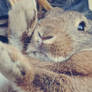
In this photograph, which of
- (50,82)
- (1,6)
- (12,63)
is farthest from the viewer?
(1,6)

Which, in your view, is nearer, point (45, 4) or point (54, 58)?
point (54, 58)

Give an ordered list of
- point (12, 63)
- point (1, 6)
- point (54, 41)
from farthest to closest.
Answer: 1. point (1, 6)
2. point (54, 41)
3. point (12, 63)

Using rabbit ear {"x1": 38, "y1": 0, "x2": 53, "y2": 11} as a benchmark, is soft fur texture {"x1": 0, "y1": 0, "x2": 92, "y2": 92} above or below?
above

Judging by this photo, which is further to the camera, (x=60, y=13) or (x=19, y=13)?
(x=60, y=13)

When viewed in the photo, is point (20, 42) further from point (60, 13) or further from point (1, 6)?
point (1, 6)

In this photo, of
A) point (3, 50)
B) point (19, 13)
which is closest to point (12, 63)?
point (3, 50)

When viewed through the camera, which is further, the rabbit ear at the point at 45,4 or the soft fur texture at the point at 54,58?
the rabbit ear at the point at 45,4

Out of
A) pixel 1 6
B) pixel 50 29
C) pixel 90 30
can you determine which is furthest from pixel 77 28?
pixel 1 6

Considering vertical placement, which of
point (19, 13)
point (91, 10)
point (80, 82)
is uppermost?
point (19, 13)

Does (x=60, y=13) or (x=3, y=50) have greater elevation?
(x=3, y=50)

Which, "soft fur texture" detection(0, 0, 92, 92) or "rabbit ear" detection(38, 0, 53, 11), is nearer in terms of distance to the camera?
"soft fur texture" detection(0, 0, 92, 92)

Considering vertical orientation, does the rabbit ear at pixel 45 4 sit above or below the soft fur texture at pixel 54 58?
below
